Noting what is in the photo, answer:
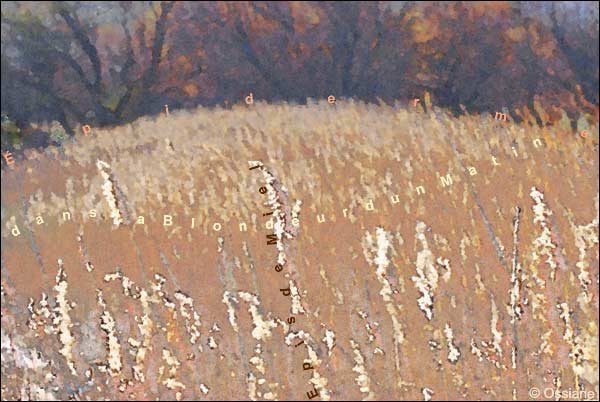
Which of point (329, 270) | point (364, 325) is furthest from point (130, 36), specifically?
point (364, 325)

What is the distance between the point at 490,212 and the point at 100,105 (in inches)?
37.7

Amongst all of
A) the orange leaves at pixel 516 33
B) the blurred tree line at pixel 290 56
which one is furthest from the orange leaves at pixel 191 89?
the orange leaves at pixel 516 33

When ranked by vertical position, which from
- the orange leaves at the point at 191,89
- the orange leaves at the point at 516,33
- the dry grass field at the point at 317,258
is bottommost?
the dry grass field at the point at 317,258

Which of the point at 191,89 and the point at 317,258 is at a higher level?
the point at 191,89

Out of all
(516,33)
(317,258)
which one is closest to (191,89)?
(317,258)

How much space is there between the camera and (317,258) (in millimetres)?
1323

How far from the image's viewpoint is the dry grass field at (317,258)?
1309 millimetres

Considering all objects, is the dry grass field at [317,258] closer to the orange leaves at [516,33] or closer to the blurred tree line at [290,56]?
the blurred tree line at [290,56]

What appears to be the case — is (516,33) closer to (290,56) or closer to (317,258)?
(290,56)

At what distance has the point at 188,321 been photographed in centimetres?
133

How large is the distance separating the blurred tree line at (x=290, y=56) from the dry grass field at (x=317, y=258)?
0.06m

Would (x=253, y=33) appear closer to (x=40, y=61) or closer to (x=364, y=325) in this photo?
(x=40, y=61)

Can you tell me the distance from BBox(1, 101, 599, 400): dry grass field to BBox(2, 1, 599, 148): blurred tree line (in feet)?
0.20

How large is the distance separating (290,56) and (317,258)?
0.48 meters
